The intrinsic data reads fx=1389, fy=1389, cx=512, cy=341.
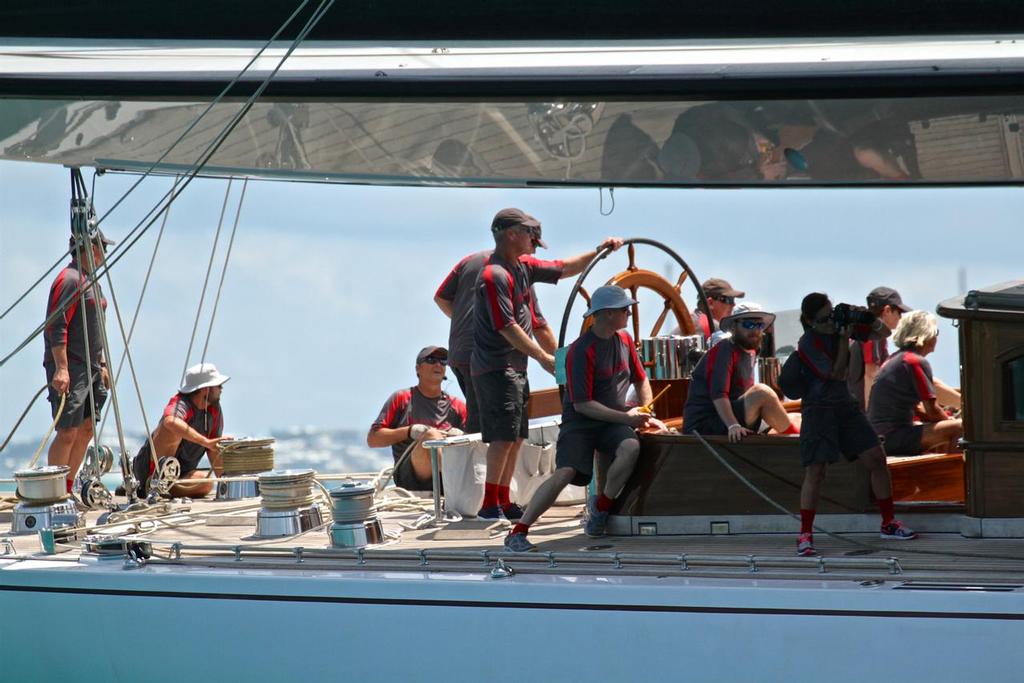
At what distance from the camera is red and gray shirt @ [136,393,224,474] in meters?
7.37

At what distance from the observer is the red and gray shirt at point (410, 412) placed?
23.7ft

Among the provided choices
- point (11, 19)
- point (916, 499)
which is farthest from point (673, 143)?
point (11, 19)

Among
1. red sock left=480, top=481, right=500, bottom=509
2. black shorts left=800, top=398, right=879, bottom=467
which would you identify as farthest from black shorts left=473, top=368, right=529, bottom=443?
black shorts left=800, top=398, right=879, bottom=467

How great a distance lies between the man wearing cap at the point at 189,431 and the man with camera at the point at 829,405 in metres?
3.31

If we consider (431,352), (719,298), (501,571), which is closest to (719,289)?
(719,298)

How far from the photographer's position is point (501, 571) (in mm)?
5035

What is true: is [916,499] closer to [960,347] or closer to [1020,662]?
[960,347]

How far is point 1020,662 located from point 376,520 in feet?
8.63

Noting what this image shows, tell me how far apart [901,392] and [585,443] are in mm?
1639

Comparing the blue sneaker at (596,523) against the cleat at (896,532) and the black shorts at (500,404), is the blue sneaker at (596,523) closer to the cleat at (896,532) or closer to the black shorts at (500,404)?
the black shorts at (500,404)

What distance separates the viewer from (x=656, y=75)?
17.7 ft

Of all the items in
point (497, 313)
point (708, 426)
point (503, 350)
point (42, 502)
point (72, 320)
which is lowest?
point (42, 502)

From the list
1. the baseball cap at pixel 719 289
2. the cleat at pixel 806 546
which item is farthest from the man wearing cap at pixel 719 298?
the cleat at pixel 806 546

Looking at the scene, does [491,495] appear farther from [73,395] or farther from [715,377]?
[73,395]
